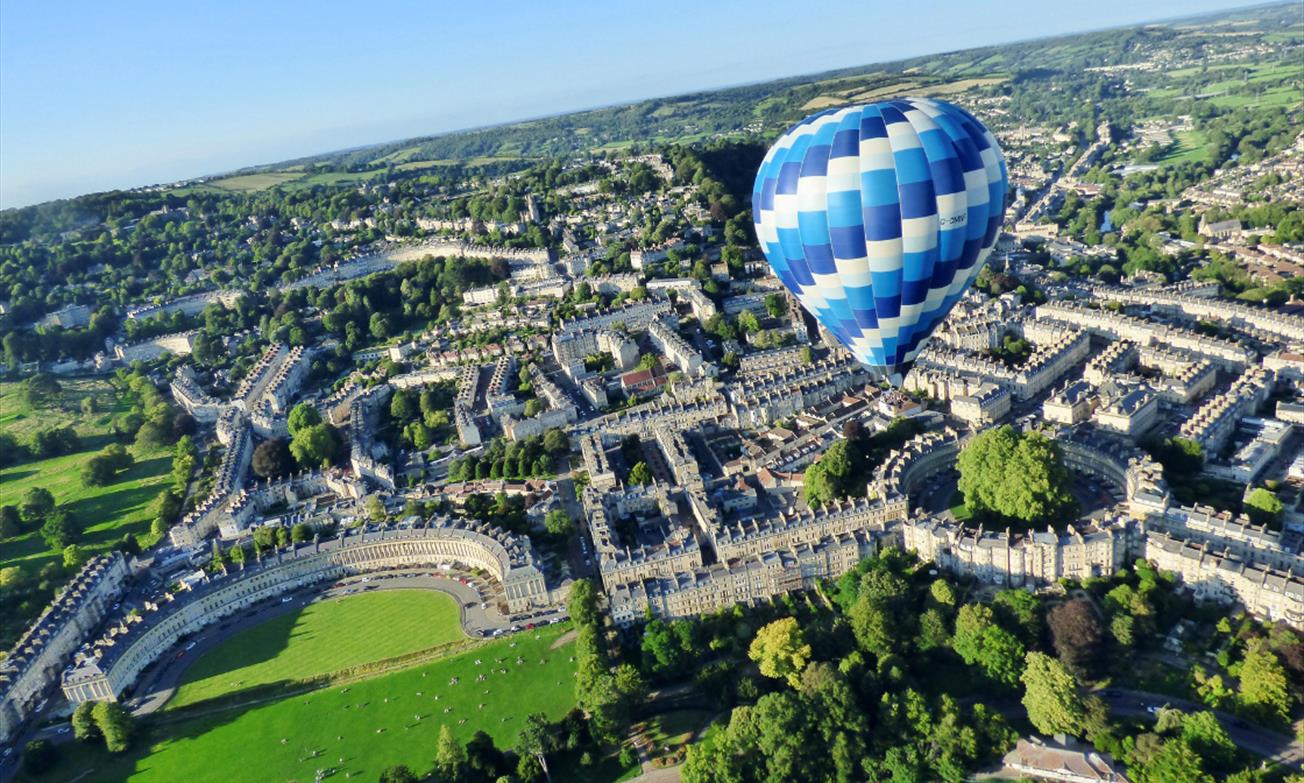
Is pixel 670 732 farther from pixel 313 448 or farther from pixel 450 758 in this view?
pixel 313 448

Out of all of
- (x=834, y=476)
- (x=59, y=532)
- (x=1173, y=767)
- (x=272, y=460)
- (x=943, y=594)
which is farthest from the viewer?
(x=272, y=460)

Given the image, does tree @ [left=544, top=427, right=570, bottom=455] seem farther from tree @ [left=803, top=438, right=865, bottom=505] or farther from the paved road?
the paved road

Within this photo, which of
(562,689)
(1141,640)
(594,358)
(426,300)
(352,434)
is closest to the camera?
(1141,640)

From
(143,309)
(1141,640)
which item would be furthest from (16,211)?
(1141,640)

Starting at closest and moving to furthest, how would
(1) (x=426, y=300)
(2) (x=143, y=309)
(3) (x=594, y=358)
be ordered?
(3) (x=594, y=358) < (1) (x=426, y=300) < (2) (x=143, y=309)

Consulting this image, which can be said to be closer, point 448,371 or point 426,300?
point 448,371

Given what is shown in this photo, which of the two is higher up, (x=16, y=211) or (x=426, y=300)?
(x=16, y=211)

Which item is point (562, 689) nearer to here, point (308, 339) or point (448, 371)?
point (448, 371)

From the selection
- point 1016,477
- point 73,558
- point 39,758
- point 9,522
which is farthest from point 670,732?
point 9,522
